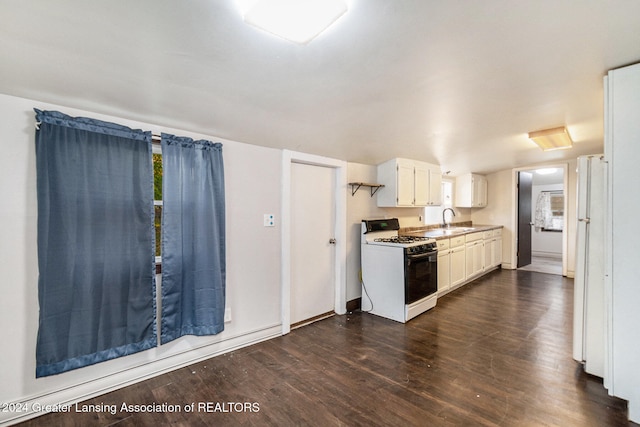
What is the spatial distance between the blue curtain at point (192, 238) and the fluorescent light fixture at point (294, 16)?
1543mm

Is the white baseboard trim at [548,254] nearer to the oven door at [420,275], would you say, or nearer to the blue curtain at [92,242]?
the oven door at [420,275]

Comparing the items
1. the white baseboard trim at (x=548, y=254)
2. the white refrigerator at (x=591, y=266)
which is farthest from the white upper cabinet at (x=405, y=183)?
the white baseboard trim at (x=548, y=254)

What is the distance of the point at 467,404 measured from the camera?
6.28 ft

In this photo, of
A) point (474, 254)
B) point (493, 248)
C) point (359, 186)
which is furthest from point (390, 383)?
point (493, 248)

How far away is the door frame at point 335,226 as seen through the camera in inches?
122

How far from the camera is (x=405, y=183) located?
4.05 meters

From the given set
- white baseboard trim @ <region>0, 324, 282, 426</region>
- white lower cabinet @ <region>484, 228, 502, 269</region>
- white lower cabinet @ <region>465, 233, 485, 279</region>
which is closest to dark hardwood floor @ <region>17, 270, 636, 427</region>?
white baseboard trim @ <region>0, 324, 282, 426</region>

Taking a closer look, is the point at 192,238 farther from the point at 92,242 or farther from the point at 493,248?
the point at 493,248

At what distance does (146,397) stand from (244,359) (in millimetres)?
790

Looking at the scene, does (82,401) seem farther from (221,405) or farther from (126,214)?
(126,214)

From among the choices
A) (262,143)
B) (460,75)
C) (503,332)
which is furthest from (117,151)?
(503,332)

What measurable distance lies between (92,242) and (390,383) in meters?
2.49

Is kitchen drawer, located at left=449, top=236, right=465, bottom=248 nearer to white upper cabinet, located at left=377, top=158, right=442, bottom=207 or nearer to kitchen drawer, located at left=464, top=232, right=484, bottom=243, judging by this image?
kitchen drawer, located at left=464, top=232, right=484, bottom=243

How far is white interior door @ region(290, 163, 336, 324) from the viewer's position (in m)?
3.31
